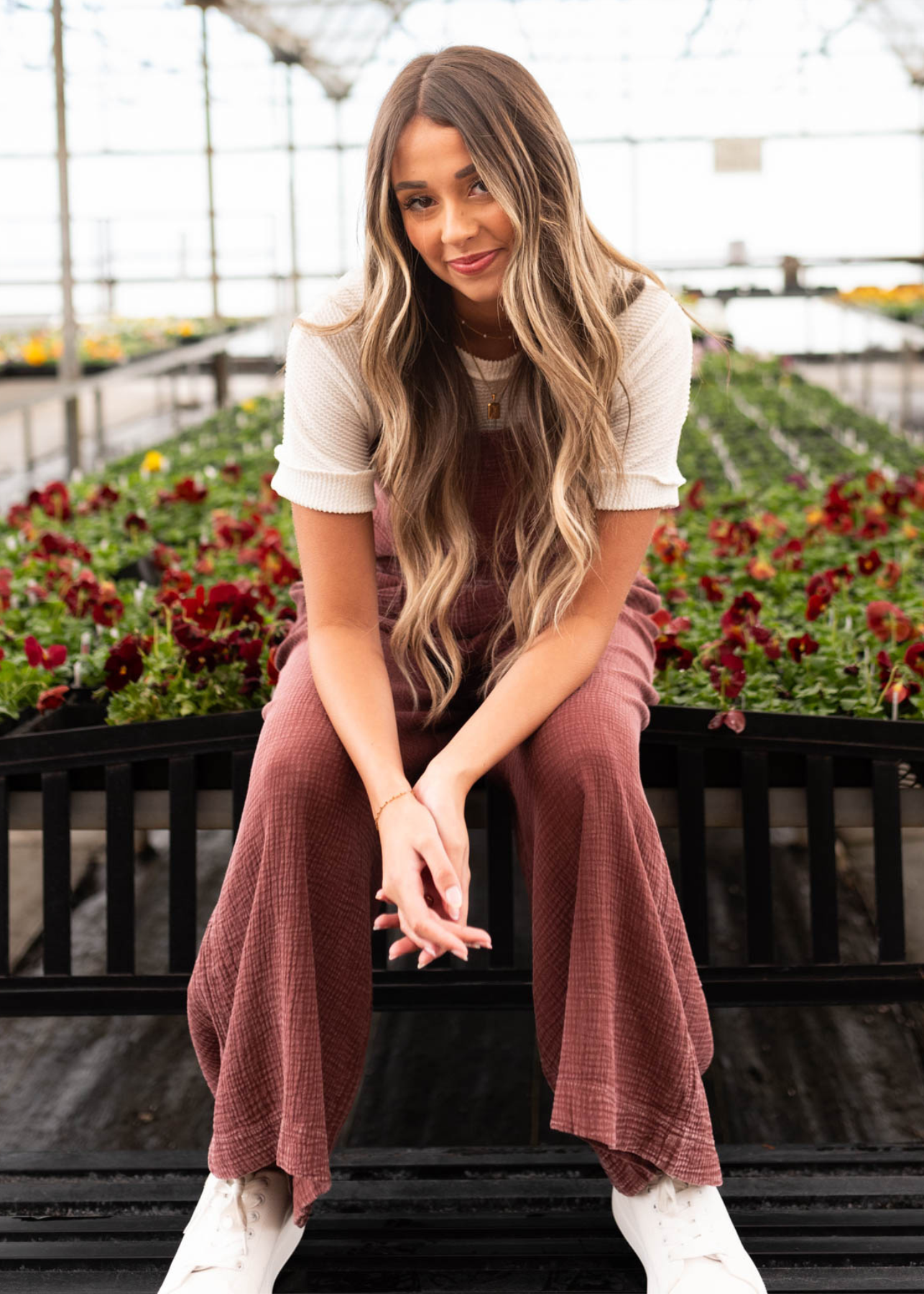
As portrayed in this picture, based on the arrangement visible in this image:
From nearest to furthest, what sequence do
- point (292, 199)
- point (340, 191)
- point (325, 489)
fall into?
1. point (325, 489)
2. point (292, 199)
3. point (340, 191)

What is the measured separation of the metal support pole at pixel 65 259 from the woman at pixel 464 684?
2.98 meters

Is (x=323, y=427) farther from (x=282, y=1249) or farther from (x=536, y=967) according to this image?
(x=282, y=1249)

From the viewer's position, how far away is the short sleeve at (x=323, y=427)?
1.42 meters

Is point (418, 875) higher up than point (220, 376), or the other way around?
point (220, 376)

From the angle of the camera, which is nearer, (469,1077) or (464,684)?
(464,684)

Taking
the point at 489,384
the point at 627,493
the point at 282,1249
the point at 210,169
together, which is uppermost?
the point at 210,169

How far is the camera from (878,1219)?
1357mm

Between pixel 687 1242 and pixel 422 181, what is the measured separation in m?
1.01

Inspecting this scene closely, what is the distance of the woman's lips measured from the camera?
137 cm

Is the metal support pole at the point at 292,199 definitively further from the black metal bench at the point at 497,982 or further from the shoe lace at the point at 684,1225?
the shoe lace at the point at 684,1225

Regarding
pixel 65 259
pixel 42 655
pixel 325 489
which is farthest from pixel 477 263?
pixel 65 259

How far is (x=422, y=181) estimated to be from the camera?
1341 mm

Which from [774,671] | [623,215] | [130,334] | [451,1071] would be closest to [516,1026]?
[451,1071]

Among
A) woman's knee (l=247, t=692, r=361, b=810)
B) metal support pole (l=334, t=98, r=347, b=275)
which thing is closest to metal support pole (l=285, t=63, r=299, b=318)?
metal support pole (l=334, t=98, r=347, b=275)
